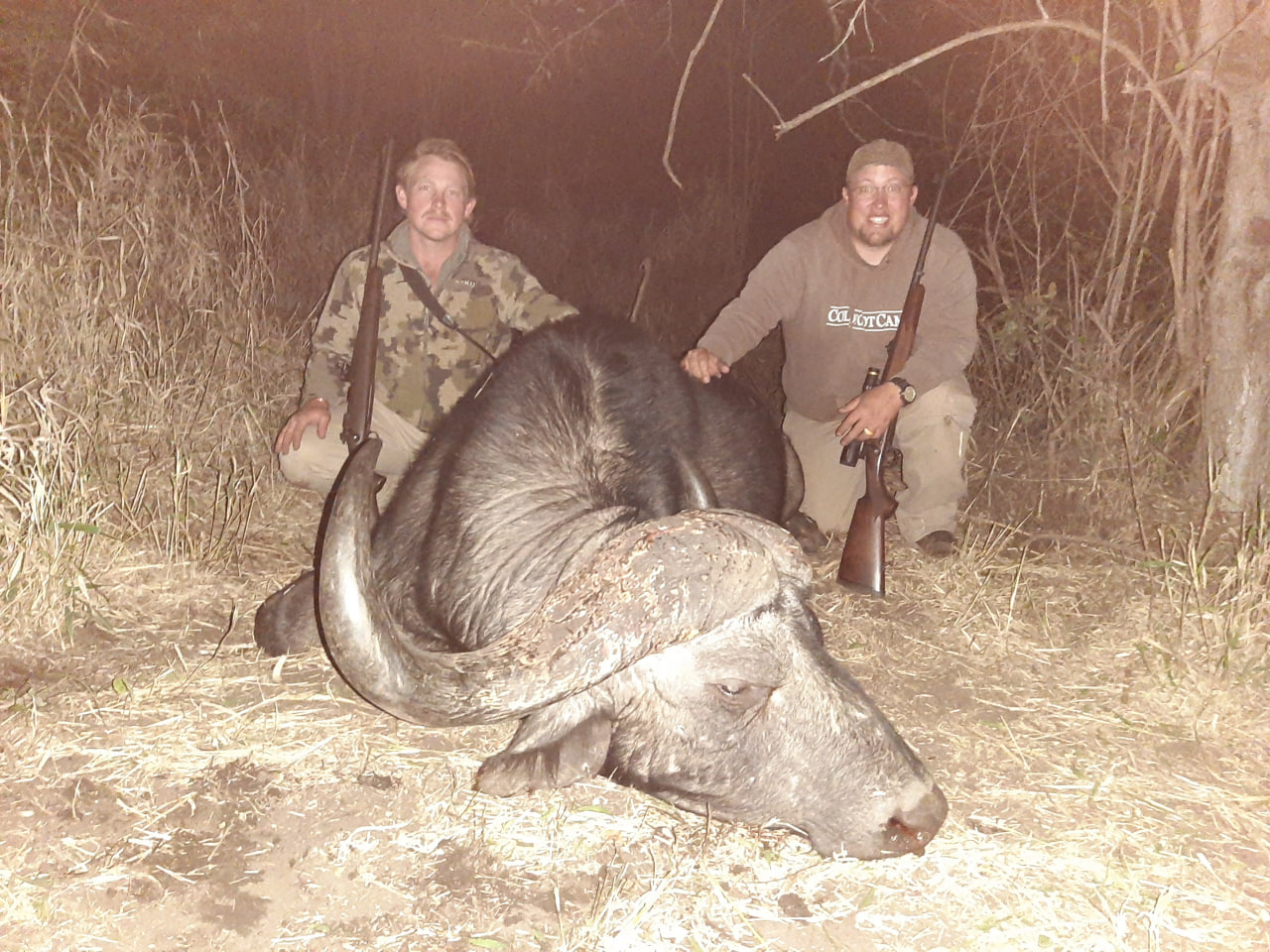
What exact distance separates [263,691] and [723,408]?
2441 millimetres

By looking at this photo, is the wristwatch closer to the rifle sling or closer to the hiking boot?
the hiking boot

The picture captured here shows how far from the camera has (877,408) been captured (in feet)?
16.1

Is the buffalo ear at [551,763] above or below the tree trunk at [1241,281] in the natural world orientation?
below

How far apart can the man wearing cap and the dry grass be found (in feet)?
1.37

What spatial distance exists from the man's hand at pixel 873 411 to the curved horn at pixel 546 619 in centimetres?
232

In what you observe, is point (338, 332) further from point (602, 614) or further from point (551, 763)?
point (602, 614)

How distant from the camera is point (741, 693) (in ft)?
9.53

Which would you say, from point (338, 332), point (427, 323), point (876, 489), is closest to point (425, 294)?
point (427, 323)

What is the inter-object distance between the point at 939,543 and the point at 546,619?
3374 mm

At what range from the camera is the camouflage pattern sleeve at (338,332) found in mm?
5082

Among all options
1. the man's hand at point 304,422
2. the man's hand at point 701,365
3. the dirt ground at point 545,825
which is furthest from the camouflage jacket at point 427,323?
the dirt ground at point 545,825

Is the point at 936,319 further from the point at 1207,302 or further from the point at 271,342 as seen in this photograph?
the point at 271,342

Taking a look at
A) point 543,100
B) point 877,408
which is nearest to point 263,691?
point 877,408

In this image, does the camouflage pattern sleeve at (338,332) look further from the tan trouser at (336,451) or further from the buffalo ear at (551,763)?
the buffalo ear at (551,763)
